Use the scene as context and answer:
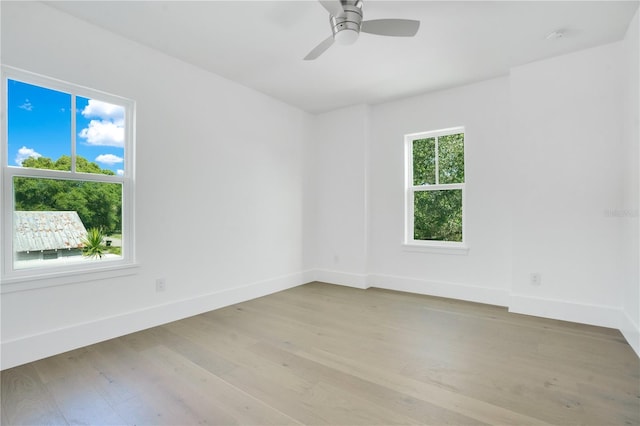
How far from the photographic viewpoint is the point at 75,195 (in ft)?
8.57

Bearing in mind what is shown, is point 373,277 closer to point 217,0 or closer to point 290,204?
point 290,204

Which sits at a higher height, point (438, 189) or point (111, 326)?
point (438, 189)

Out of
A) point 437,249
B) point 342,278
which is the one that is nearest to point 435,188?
point 437,249

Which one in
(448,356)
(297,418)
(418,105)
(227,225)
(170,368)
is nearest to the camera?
(297,418)

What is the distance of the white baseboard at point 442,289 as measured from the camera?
371cm

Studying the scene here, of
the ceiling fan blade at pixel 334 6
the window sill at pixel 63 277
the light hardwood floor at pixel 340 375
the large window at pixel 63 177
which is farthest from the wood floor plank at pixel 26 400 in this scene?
A: the ceiling fan blade at pixel 334 6

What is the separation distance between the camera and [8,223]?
2248mm

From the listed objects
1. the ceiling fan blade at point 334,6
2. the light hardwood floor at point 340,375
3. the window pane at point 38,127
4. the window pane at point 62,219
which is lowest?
the light hardwood floor at point 340,375

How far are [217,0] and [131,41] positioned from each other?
1090mm

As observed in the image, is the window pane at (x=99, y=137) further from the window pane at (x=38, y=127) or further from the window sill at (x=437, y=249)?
the window sill at (x=437, y=249)

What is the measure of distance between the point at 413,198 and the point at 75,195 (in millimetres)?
3803

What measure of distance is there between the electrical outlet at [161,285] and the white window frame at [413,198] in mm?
2998

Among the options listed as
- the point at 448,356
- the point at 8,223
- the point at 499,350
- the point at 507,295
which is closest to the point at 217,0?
the point at 8,223

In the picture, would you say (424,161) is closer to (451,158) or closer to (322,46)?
(451,158)
